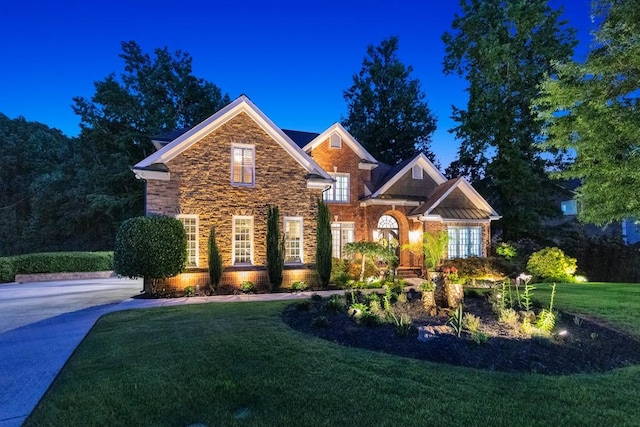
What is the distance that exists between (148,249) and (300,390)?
952 centimetres

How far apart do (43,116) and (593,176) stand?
171 ft

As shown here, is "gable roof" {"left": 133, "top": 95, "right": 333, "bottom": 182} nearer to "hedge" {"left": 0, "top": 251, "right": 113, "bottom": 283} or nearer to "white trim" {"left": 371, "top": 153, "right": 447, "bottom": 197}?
"white trim" {"left": 371, "top": 153, "right": 447, "bottom": 197}

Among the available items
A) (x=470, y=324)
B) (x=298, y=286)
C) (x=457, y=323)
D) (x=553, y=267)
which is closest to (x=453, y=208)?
(x=553, y=267)

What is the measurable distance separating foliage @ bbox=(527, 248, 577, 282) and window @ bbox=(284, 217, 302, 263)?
10896mm

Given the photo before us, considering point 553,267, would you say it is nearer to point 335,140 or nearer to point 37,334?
point 335,140

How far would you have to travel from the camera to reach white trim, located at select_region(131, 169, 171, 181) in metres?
13.1

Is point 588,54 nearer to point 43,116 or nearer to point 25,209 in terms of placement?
point 25,209

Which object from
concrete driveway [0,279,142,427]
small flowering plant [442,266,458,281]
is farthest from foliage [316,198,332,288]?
concrete driveway [0,279,142,427]

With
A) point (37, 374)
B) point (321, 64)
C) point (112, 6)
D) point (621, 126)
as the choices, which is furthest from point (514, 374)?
point (321, 64)

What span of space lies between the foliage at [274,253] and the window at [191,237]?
2.70 m

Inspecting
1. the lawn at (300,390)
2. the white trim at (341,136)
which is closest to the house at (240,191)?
the white trim at (341,136)

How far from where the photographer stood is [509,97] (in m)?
22.1

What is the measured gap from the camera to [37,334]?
7.53 meters

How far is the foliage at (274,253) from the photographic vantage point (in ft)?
45.5
